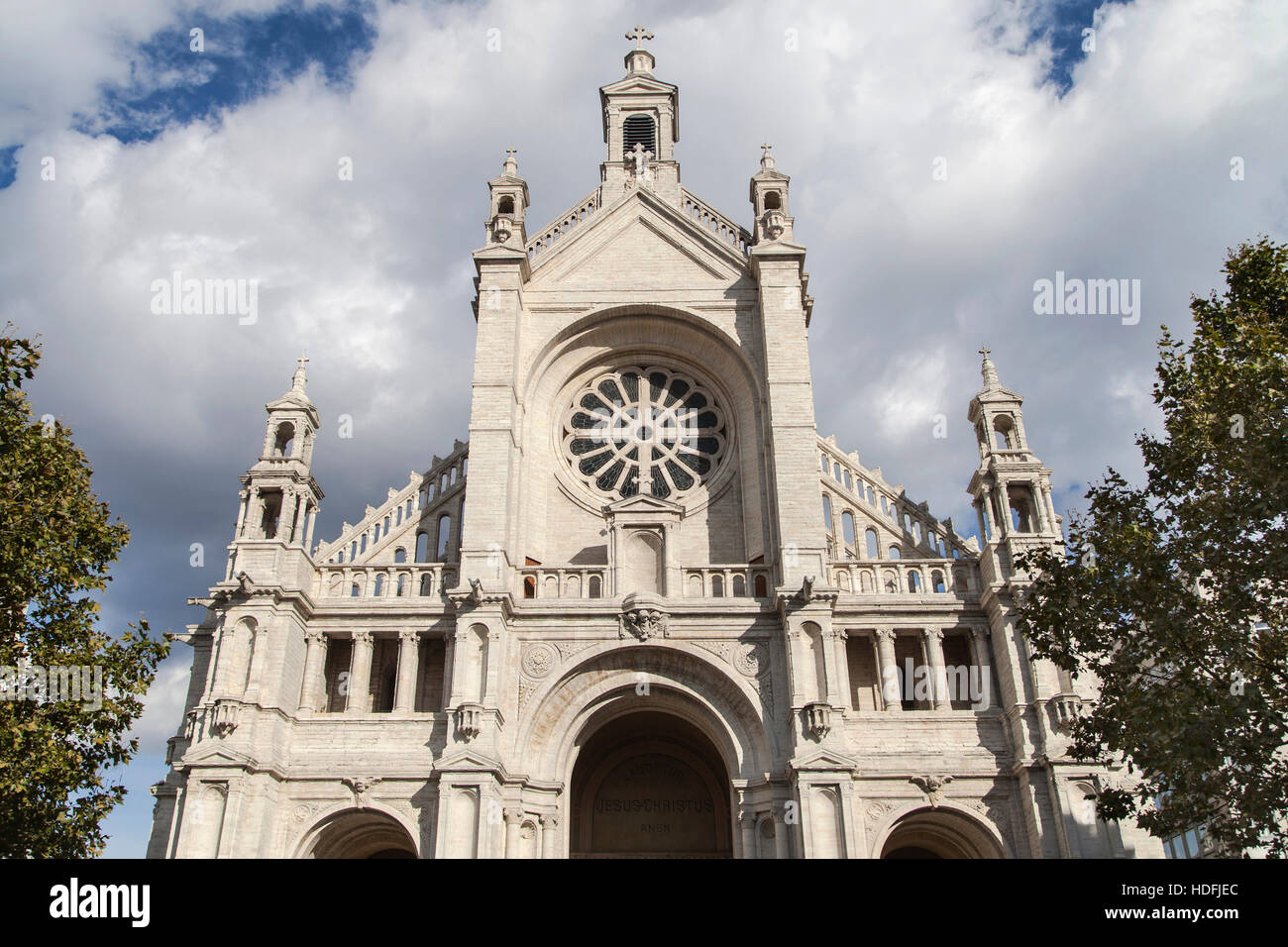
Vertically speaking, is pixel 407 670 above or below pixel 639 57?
below

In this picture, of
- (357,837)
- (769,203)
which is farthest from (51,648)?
(769,203)

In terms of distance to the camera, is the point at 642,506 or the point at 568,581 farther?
the point at 642,506

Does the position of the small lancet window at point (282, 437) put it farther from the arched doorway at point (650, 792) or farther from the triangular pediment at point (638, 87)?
the triangular pediment at point (638, 87)

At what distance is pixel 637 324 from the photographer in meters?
30.1

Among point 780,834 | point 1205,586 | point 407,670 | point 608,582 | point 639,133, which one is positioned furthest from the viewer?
point 639,133

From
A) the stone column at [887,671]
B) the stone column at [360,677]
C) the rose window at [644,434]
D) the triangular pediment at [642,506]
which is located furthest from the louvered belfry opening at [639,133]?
the stone column at [360,677]

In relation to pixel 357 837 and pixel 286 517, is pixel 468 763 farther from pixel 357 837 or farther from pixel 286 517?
pixel 286 517

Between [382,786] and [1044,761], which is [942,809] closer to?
[1044,761]

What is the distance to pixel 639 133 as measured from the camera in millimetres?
37156

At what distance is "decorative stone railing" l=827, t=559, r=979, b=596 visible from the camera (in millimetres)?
25359

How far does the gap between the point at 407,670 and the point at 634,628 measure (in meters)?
5.84

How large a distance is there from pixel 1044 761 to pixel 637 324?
1677 cm
